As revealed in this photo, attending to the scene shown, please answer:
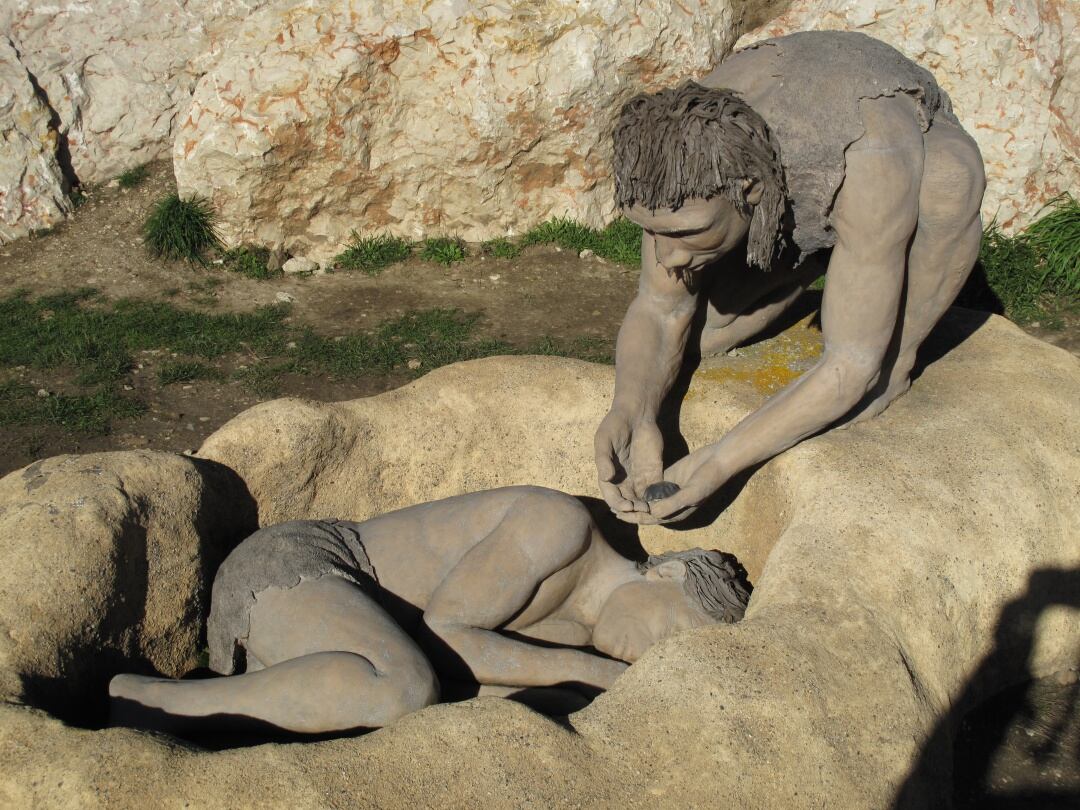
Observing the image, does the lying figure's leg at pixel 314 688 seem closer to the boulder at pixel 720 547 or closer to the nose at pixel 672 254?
the boulder at pixel 720 547

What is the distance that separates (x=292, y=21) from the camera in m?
6.77

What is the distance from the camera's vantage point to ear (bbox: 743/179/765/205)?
9.49 ft

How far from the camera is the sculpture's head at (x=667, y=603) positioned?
3295 mm

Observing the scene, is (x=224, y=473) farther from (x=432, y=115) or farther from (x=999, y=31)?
(x=999, y=31)

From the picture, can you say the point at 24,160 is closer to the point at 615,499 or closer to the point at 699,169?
the point at 615,499

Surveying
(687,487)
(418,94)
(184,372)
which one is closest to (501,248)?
(418,94)

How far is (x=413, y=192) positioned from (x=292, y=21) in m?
1.23

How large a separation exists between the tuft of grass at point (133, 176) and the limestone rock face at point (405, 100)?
2.18 feet

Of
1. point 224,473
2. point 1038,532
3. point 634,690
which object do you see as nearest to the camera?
point 634,690

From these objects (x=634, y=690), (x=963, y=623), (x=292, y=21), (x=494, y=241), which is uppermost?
(x=292, y=21)

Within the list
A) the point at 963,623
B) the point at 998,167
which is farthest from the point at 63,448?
the point at 998,167

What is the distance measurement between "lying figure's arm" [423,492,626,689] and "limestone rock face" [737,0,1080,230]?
15.3 feet

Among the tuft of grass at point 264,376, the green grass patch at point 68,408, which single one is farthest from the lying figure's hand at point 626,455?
the green grass patch at point 68,408

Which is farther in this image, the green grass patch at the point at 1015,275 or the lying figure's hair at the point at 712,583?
the green grass patch at the point at 1015,275
